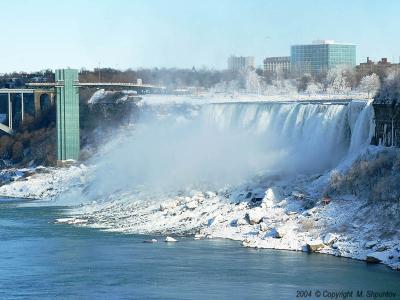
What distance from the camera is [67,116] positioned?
2800 inches

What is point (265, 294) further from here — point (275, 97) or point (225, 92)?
point (225, 92)

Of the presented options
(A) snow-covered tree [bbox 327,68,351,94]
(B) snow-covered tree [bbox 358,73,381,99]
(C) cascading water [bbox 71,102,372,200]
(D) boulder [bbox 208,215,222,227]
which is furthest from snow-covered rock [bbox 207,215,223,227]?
(A) snow-covered tree [bbox 327,68,351,94]

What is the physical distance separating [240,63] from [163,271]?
6060cm

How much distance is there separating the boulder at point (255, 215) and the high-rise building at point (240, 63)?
145ft

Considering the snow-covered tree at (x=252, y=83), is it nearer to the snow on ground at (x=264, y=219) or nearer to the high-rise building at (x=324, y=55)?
the high-rise building at (x=324, y=55)

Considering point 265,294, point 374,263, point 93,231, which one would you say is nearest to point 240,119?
point 93,231

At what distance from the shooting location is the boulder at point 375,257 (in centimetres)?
3231

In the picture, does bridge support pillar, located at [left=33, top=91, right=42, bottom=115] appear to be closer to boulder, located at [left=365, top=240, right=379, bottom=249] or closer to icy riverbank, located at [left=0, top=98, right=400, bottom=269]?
icy riverbank, located at [left=0, top=98, right=400, bottom=269]

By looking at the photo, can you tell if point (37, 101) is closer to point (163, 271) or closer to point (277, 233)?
point (277, 233)

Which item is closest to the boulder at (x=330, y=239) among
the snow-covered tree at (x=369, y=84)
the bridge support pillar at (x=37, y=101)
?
the snow-covered tree at (x=369, y=84)

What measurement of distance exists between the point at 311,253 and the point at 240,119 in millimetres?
24198

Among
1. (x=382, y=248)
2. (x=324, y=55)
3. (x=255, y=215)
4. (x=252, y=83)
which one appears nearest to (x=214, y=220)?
(x=255, y=215)

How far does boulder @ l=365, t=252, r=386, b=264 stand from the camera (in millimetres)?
32312

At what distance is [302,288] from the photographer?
2866 centimetres
